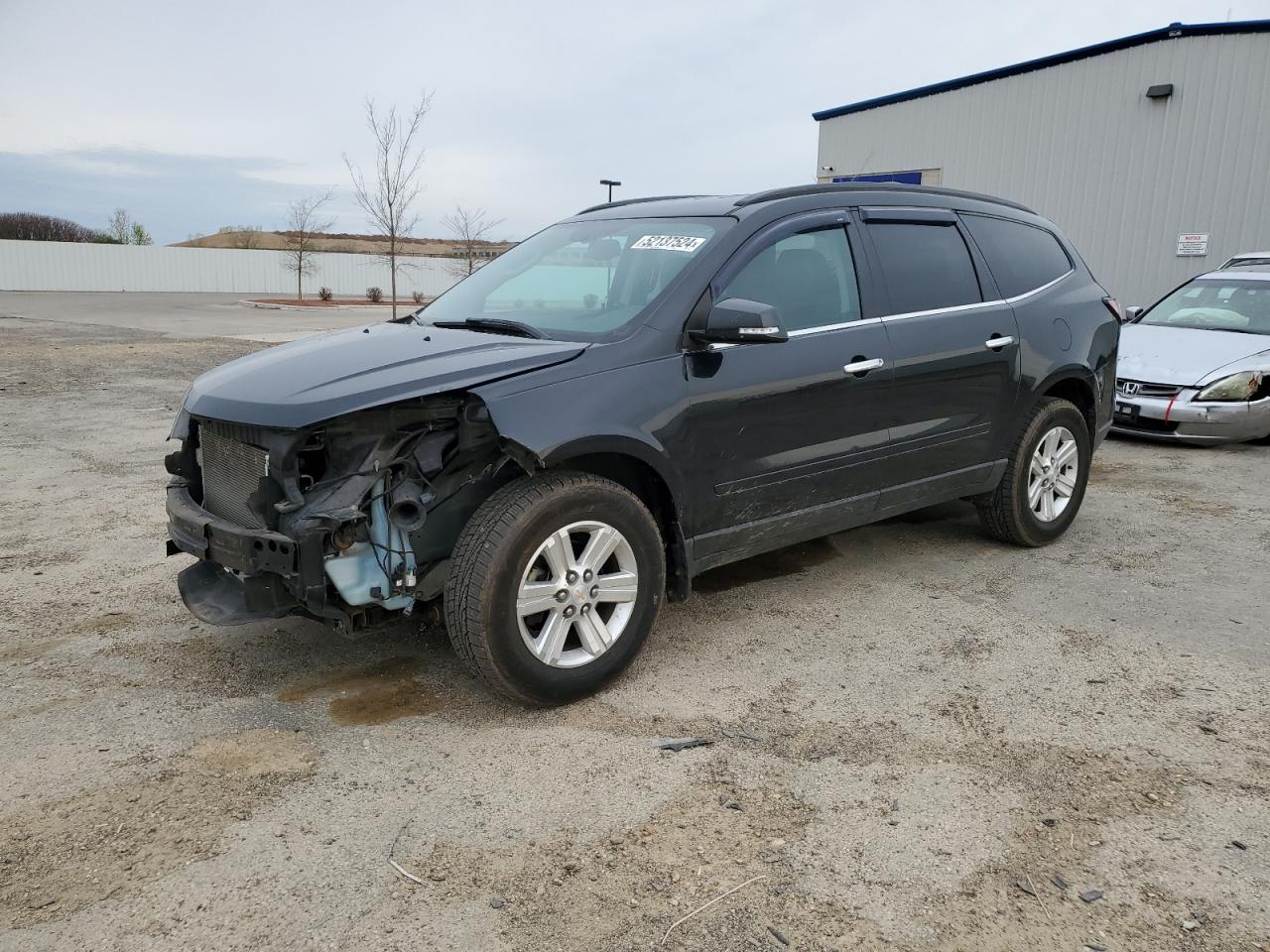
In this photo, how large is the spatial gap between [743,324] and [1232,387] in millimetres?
6708

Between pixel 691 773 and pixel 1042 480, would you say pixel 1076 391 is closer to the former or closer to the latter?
pixel 1042 480

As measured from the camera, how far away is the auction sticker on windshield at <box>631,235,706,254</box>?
13.3 feet

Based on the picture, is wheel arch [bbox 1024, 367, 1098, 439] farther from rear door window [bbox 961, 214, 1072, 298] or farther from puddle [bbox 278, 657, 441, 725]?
puddle [bbox 278, 657, 441, 725]

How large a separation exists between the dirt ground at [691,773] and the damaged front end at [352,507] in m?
0.50

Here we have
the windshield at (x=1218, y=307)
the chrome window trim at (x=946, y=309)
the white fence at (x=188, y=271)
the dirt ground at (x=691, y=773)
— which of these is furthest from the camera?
the white fence at (x=188, y=271)

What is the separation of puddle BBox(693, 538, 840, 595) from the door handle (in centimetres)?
130

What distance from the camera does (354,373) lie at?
3439mm

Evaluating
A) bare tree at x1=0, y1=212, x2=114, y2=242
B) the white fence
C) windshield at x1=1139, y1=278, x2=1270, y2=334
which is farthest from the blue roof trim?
bare tree at x1=0, y1=212, x2=114, y2=242

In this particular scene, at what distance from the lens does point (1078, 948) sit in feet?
7.67

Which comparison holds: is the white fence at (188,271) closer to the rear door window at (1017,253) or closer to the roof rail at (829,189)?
the rear door window at (1017,253)

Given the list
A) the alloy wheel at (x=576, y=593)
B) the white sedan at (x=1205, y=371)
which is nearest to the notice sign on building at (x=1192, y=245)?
the white sedan at (x=1205, y=371)

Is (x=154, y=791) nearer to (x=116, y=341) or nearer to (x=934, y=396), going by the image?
(x=934, y=396)

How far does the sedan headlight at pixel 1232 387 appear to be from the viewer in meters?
8.34

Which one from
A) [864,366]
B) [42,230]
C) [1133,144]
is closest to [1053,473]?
[864,366]
